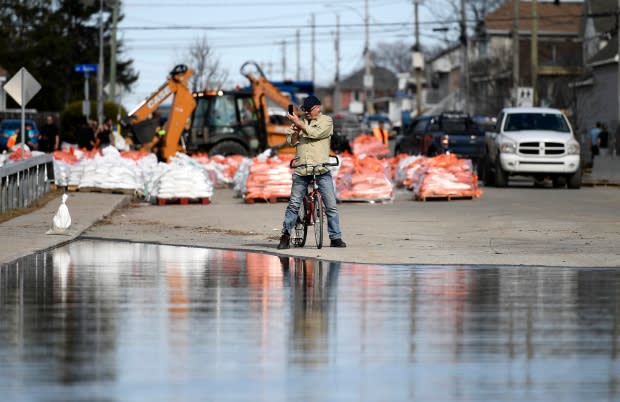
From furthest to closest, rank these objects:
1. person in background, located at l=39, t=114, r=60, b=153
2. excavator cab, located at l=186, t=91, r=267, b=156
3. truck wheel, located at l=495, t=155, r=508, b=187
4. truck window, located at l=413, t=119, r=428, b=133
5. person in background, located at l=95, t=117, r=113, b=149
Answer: truck window, located at l=413, t=119, r=428, b=133, person in background, located at l=95, t=117, r=113, b=149, person in background, located at l=39, t=114, r=60, b=153, excavator cab, located at l=186, t=91, r=267, b=156, truck wheel, located at l=495, t=155, r=508, b=187

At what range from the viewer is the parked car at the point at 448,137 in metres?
47.3

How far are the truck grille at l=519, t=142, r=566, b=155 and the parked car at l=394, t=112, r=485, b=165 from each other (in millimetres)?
6795

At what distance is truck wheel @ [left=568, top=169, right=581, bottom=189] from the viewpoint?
3925cm

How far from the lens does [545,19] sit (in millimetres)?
101750

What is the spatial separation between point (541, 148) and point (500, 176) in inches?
58.6

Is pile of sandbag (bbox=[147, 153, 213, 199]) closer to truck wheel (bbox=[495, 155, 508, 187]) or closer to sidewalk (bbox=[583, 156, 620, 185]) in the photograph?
truck wheel (bbox=[495, 155, 508, 187])

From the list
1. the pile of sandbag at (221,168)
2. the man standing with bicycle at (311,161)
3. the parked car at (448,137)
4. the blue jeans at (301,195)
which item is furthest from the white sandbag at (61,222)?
the parked car at (448,137)

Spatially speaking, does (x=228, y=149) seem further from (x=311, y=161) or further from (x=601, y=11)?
(x=601, y=11)

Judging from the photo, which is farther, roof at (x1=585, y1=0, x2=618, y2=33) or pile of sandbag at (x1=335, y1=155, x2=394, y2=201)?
roof at (x1=585, y1=0, x2=618, y2=33)

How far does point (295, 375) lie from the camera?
9195 mm

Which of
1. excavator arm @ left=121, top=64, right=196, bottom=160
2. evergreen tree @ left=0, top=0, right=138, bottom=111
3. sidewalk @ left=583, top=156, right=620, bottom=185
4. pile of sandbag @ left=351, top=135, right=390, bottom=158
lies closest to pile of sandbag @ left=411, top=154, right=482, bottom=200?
excavator arm @ left=121, top=64, right=196, bottom=160

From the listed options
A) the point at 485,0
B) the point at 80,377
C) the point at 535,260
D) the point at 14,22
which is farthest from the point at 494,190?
the point at 14,22

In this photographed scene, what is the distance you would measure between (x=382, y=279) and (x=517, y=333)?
4.20m

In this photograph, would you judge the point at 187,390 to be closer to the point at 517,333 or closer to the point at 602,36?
the point at 517,333
